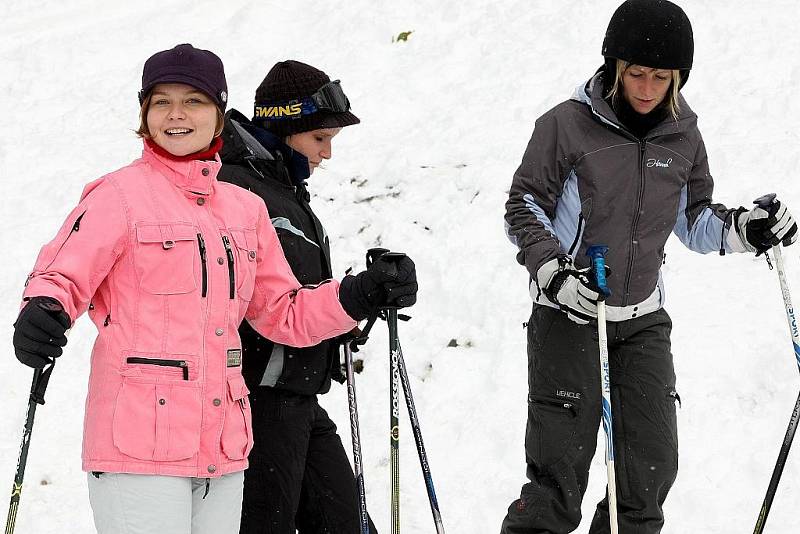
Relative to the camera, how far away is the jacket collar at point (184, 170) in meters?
3.23

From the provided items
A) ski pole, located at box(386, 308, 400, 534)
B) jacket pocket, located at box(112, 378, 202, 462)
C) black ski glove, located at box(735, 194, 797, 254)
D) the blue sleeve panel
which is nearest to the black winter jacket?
ski pole, located at box(386, 308, 400, 534)

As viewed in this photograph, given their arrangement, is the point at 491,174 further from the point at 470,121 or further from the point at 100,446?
the point at 100,446

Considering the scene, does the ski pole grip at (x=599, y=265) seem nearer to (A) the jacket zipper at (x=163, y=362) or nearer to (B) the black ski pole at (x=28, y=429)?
(A) the jacket zipper at (x=163, y=362)

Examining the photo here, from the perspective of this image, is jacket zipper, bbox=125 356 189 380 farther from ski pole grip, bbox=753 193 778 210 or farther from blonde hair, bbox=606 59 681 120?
ski pole grip, bbox=753 193 778 210

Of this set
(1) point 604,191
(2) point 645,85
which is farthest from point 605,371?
(2) point 645,85

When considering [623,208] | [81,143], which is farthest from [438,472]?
[81,143]

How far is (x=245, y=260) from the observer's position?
11.0 ft

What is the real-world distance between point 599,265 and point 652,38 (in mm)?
1041

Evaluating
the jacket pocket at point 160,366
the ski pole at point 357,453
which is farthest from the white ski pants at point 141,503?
the ski pole at point 357,453

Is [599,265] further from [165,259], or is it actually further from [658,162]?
[165,259]

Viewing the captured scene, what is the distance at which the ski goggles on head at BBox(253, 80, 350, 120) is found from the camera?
4.19m

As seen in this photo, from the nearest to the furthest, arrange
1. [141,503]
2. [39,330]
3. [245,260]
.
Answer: [39,330], [141,503], [245,260]

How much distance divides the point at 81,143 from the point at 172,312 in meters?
9.30

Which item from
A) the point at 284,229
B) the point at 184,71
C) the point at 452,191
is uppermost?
the point at 452,191
